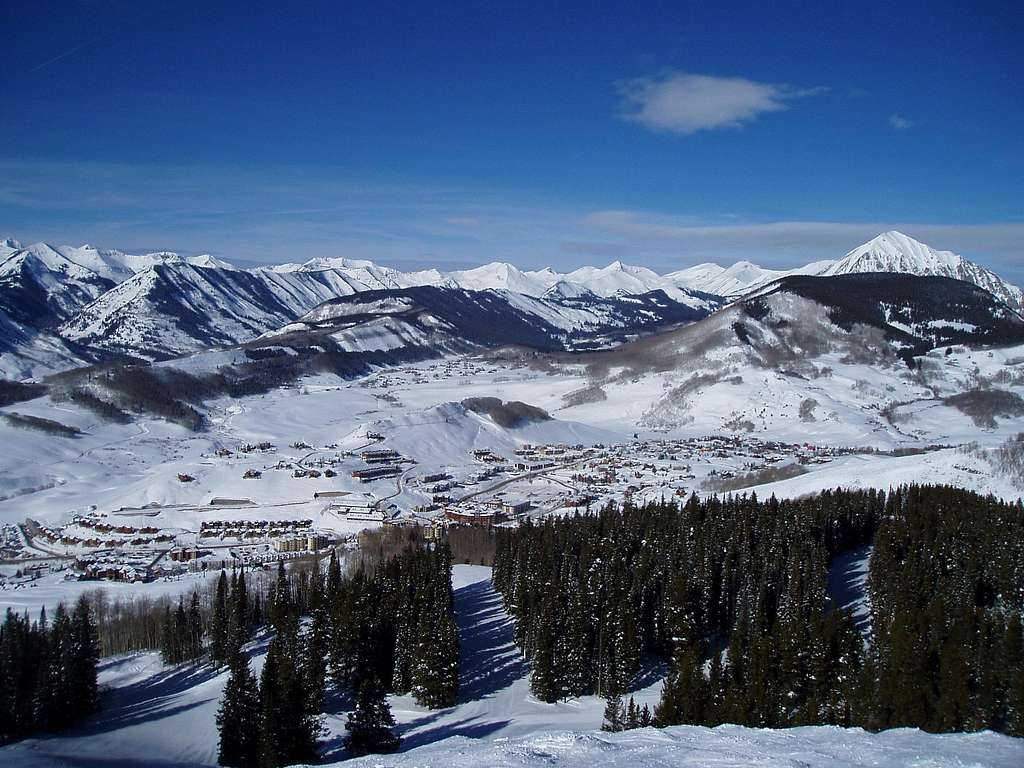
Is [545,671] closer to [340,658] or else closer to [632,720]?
[632,720]

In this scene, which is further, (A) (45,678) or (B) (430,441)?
(B) (430,441)

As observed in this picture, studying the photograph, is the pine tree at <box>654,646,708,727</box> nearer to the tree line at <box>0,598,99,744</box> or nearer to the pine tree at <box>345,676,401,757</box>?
the pine tree at <box>345,676,401,757</box>

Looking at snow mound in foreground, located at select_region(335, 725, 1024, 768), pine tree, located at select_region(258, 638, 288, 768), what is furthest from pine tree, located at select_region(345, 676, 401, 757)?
snow mound in foreground, located at select_region(335, 725, 1024, 768)

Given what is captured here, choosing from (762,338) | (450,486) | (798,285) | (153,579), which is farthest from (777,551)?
(798,285)

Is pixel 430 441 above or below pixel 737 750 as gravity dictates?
above

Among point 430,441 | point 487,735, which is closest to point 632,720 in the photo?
point 487,735

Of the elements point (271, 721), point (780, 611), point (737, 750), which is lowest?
point (271, 721)
